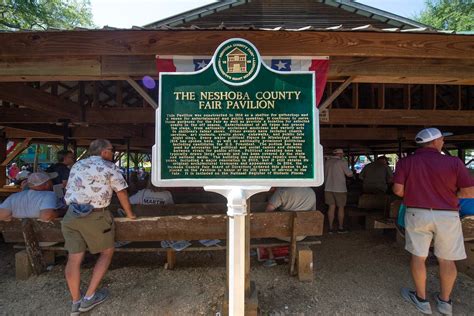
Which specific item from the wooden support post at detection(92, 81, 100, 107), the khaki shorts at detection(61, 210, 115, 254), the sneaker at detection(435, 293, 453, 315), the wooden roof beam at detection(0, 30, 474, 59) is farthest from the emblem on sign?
the wooden support post at detection(92, 81, 100, 107)

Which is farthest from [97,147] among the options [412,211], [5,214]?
→ [412,211]

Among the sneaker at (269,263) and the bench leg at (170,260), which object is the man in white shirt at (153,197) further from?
the sneaker at (269,263)

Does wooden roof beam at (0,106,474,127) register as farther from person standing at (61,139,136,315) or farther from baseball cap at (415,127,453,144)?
person standing at (61,139,136,315)

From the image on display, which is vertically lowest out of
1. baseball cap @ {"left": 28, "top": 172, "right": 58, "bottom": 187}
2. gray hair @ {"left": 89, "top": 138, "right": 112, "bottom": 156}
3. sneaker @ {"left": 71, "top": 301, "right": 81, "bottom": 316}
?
sneaker @ {"left": 71, "top": 301, "right": 81, "bottom": 316}

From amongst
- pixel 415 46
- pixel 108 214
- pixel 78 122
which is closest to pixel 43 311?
pixel 108 214

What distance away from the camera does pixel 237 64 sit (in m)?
2.31

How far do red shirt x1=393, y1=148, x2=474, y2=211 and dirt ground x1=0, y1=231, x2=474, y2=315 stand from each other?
1.16 meters

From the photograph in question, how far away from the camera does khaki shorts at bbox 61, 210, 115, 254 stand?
9.57 ft

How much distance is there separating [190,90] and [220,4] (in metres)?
6.37

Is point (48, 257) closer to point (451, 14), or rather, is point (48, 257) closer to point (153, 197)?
point (153, 197)

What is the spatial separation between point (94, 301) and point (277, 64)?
318 centimetres

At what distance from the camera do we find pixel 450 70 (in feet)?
10.9

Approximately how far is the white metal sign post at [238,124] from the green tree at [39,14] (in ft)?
38.5

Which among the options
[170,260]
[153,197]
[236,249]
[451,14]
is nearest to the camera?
[236,249]
